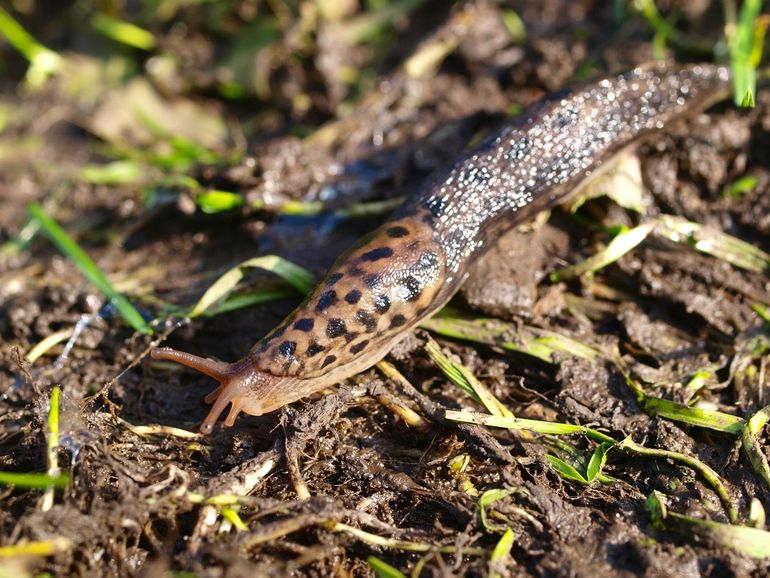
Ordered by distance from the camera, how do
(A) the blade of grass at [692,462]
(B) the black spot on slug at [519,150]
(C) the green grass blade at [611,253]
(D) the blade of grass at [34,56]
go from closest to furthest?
(A) the blade of grass at [692,462] < (C) the green grass blade at [611,253] < (B) the black spot on slug at [519,150] < (D) the blade of grass at [34,56]

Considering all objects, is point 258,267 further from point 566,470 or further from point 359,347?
point 566,470

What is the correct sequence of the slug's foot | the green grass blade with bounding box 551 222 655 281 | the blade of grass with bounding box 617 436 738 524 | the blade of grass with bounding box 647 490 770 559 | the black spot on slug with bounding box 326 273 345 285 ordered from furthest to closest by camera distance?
the green grass blade with bounding box 551 222 655 281 → the black spot on slug with bounding box 326 273 345 285 → the slug's foot → the blade of grass with bounding box 617 436 738 524 → the blade of grass with bounding box 647 490 770 559

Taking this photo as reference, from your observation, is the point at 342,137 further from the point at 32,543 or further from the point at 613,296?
the point at 32,543

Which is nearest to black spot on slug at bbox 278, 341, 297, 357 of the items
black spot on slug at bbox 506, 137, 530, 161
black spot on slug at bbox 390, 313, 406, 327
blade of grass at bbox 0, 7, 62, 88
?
black spot on slug at bbox 390, 313, 406, 327

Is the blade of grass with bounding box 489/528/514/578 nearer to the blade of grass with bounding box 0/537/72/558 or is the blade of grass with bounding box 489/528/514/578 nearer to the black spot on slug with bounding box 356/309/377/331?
the black spot on slug with bounding box 356/309/377/331

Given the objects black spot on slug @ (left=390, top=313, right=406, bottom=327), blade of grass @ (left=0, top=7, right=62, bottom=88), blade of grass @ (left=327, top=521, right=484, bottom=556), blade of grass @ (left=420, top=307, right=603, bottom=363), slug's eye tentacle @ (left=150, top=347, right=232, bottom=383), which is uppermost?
blade of grass @ (left=0, top=7, right=62, bottom=88)

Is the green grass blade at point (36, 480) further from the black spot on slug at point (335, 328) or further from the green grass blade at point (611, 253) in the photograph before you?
the green grass blade at point (611, 253)

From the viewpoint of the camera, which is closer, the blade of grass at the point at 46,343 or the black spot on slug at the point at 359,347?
the black spot on slug at the point at 359,347

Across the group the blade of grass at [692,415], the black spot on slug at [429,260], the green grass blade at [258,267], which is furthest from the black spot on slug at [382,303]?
the blade of grass at [692,415]

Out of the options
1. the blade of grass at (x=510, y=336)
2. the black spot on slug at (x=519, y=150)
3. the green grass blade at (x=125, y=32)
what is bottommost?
the blade of grass at (x=510, y=336)
